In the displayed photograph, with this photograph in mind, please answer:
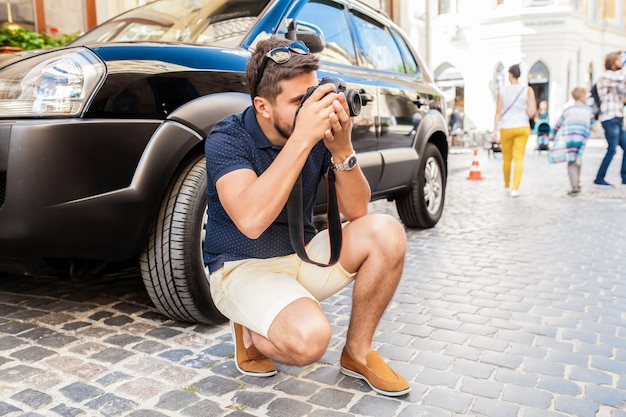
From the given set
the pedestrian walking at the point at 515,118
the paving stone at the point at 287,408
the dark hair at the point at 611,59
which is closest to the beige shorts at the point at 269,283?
the paving stone at the point at 287,408

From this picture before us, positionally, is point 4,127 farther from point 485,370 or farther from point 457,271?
point 457,271

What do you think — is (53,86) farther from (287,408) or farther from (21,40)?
(21,40)

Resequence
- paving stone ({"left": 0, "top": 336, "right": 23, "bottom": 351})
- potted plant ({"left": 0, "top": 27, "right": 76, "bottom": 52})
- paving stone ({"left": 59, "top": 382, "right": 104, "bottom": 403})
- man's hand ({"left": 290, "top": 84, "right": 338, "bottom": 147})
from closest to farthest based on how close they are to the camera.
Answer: man's hand ({"left": 290, "top": 84, "right": 338, "bottom": 147}) → paving stone ({"left": 59, "top": 382, "right": 104, "bottom": 403}) → paving stone ({"left": 0, "top": 336, "right": 23, "bottom": 351}) → potted plant ({"left": 0, "top": 27, "right": 76, "bottom": 52})

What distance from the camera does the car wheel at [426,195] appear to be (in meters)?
5.31

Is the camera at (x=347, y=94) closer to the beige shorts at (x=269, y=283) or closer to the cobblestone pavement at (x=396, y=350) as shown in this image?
the beige shorts at (x=269, y=283)

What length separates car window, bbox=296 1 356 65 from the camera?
3748 mm

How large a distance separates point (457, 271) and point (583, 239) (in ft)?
5.40

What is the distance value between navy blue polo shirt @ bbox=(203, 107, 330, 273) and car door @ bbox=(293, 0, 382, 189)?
1407 mm

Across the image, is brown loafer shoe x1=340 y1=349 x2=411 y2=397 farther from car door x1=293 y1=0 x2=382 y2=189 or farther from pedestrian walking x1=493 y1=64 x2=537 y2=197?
pedestrian walking x1=493 y1=64 x2=537 y2=197

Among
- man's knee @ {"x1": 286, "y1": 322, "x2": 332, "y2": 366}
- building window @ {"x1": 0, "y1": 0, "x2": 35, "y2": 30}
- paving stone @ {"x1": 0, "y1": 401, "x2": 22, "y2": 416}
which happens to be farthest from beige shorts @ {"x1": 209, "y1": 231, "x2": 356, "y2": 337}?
building window @ {"x1": 0, "y1": 0, "x2": 35, "y2": 30}

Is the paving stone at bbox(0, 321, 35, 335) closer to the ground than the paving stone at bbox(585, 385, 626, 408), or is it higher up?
higher up

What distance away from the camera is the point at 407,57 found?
5430 millimetres

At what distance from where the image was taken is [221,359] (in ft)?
8.55

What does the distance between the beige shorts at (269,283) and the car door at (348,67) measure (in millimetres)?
1554
